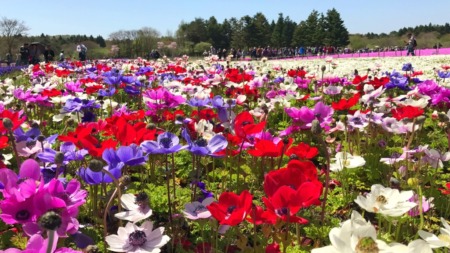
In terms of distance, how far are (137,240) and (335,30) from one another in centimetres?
7275

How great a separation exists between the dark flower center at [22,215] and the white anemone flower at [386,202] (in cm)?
99

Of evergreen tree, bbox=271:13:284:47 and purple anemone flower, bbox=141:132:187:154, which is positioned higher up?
evergreen tree, bbox=271:13:284:47

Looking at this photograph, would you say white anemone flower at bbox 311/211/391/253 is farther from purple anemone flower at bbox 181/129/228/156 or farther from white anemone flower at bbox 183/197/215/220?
purple anemone flower at bbox 181/129/228/156

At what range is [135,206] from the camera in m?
1.59

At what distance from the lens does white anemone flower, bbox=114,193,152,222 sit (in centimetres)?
151

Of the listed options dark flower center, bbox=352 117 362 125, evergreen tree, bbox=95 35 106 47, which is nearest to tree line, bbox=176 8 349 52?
evergreen tree, bbox=95 35 106 47

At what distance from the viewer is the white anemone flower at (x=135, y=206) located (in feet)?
4.95

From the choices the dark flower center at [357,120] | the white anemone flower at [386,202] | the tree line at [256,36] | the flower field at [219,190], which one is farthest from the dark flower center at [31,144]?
the tree line at [256,36]

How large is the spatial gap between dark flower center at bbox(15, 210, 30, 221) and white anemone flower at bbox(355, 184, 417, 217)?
3.26 ft

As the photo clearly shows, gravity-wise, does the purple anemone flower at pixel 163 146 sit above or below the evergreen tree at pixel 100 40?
below

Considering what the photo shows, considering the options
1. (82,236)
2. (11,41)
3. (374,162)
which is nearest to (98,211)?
(82,236)

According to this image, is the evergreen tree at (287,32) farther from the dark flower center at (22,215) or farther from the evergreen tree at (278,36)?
the dark flower center at (22,215)

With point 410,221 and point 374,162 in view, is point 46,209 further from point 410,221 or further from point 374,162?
point 374,162

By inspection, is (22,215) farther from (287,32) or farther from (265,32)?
(287,32)
